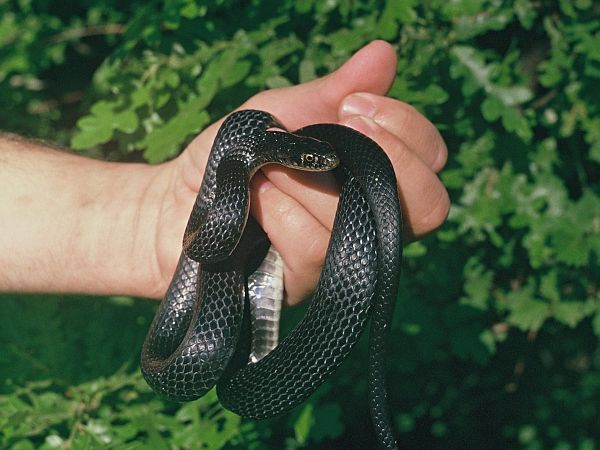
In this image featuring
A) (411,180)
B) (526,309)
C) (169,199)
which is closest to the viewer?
(411,180)

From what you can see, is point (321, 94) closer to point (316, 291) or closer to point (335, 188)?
point (335, 188)

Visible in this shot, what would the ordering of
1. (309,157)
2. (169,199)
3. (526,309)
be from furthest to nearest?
(526,309) → (169,199) → (309,157)

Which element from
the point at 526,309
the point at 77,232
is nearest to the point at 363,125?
the point at 77,232

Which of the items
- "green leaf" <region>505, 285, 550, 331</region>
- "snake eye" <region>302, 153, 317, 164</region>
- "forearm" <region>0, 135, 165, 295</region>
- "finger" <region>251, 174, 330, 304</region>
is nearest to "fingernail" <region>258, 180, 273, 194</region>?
"finger" <region>251, 174, 330, 304</region>

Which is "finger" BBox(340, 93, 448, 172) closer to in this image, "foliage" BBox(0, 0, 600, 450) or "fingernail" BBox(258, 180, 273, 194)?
"foliage" BBox(0, 0, 600, 450)

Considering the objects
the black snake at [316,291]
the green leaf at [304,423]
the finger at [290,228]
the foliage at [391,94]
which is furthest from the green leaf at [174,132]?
the green leaf at [304,423]

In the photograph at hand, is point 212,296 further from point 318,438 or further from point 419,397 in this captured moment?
point 419,397
